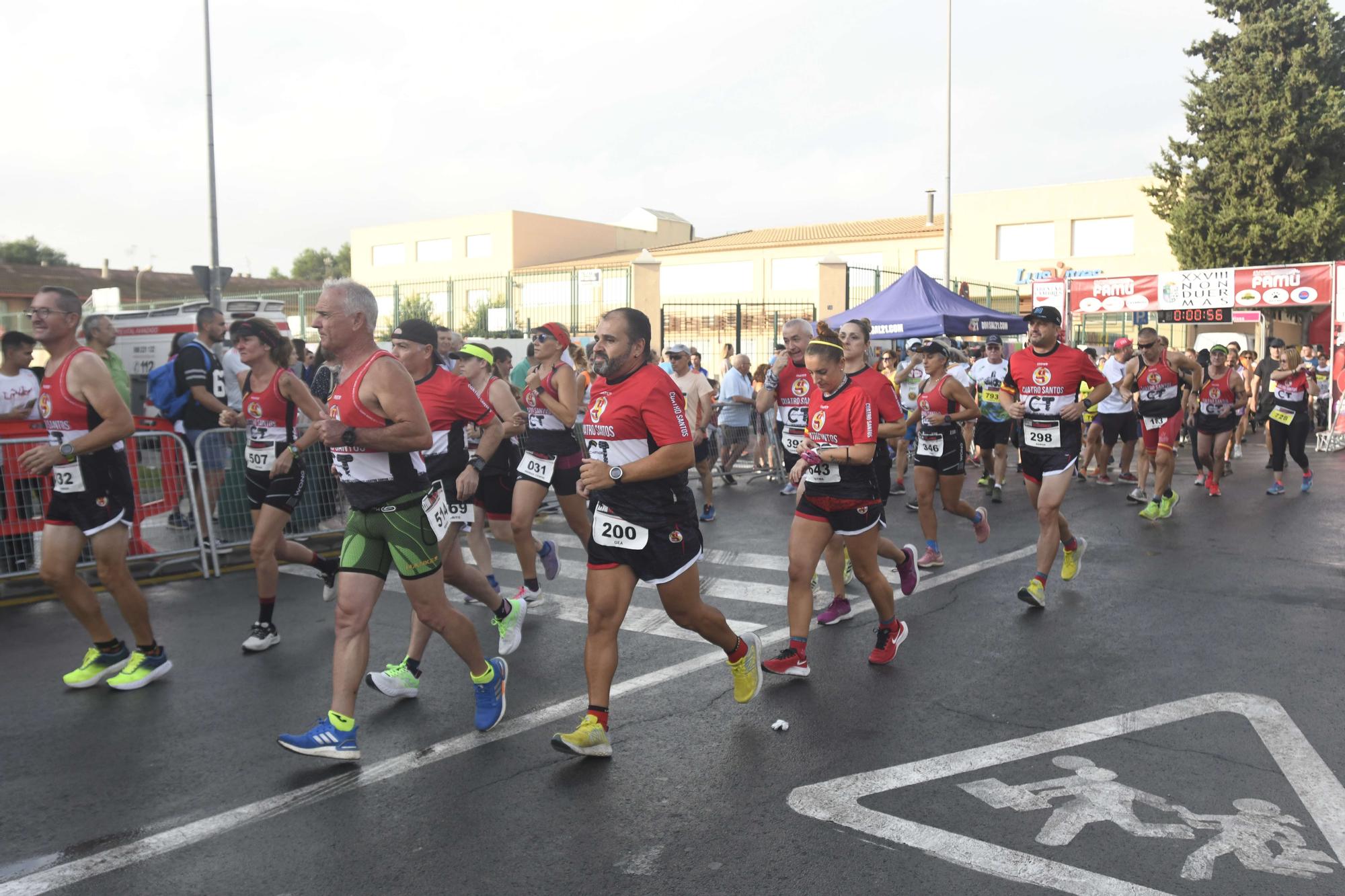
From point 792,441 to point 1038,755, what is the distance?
3574 mm

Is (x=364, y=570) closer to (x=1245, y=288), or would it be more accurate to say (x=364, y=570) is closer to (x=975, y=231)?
(x=1245, y=288)

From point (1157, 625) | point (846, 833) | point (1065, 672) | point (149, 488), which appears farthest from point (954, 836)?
point (149, 488)

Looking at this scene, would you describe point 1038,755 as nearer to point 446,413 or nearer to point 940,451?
point 446,413

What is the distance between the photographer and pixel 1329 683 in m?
5.39

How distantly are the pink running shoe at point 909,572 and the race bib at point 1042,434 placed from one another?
4.12 feet

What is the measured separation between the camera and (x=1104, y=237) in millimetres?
42000

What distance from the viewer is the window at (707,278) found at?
4681 cm

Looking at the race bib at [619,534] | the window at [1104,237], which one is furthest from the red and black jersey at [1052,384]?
the window at [1104,237]

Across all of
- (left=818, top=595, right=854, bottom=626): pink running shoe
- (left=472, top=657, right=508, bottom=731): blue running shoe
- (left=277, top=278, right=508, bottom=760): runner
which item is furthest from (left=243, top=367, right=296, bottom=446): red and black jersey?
(left=818, top=595, right=854, bottom=626): pink running shoe

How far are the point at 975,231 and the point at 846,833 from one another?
1727 inches

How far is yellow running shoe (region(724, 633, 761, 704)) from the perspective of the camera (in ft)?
16.1

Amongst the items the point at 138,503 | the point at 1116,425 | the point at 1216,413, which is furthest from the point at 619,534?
the point at 1116,425

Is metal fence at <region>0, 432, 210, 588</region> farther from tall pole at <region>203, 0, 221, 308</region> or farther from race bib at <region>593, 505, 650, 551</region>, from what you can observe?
tall pole at <region>203, 0, 221, 308</region>

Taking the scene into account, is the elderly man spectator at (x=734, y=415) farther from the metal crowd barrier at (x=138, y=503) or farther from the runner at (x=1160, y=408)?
the metal crowd barrier at (x=138, y=503)
